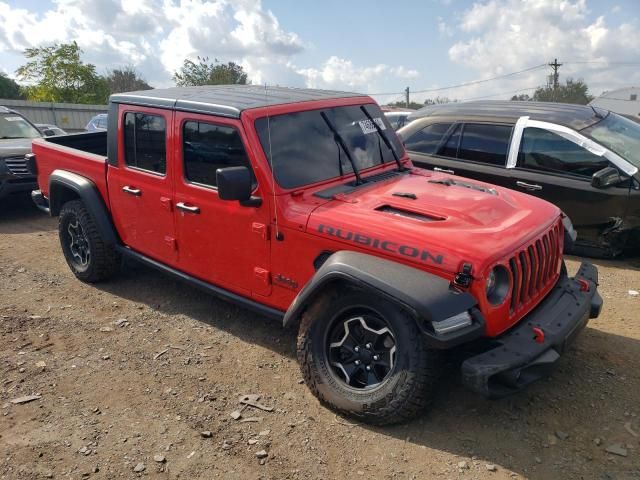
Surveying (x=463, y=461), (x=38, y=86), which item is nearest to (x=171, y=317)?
(x=463, y=461)

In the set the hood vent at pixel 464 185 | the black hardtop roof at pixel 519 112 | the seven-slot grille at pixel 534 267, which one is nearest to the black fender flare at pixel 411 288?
the seven-slot grille at pixel 534 267

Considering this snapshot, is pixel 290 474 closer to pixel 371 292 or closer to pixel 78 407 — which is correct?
pixel 371 292

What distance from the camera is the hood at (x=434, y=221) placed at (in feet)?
9.67

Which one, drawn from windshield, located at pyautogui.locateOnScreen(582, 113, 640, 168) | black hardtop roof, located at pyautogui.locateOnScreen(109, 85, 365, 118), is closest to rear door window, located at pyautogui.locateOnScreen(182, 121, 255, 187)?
black hardtop roof, located at pyautogui.locateOnScreen(109, 85, 365, 118)

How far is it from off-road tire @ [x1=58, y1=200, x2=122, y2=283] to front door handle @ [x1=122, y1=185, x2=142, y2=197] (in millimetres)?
662

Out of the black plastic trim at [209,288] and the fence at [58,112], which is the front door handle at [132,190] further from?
the fence at [58,112]

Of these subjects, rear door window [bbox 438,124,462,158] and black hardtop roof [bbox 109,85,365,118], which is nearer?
black hardtop roof [bbox 109,85,365,118]

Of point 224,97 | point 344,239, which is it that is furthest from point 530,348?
point 224,97

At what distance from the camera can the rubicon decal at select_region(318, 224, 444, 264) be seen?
2.95 m

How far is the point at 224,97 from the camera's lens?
4.11 metres

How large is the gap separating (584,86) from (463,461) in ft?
173

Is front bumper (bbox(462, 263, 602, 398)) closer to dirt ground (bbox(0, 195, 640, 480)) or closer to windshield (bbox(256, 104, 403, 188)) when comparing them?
dirt ground (bbox(0, 195, 640, 480))

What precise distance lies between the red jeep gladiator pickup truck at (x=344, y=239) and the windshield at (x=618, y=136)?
7.77 feet

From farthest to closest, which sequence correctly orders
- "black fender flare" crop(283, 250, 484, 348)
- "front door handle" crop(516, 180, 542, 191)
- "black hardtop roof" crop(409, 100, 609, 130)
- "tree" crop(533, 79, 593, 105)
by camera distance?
"tree" crop(533, 79, 593, 105) < "black hardtop roof" crop(409, 100, 609, 130) < "front door handle" crop(516, 180, 542, 191) < "black fender flare" crop(283, 250, 484, 348)
